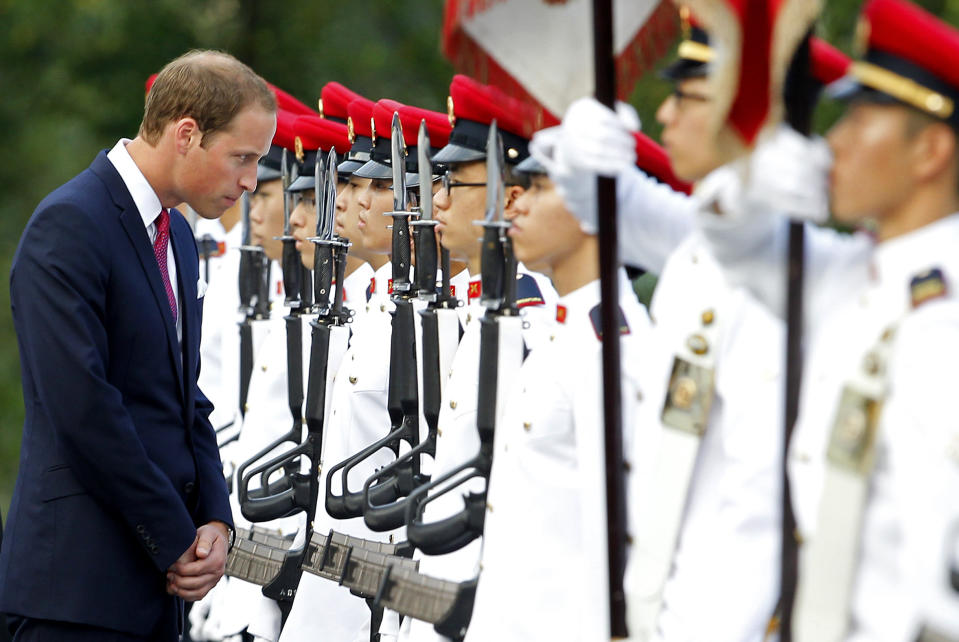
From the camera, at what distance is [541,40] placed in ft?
11.0

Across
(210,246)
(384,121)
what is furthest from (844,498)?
(210,246)

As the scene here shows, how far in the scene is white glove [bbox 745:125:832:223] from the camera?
2711 mm

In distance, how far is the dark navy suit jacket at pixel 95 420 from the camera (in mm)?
3850

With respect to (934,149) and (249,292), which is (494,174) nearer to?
(934,149)

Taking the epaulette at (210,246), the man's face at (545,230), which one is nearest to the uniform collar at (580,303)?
the man's face at (545,230)

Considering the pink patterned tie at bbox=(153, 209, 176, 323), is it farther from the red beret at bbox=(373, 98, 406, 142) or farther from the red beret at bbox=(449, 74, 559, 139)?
the red beret at bbox=(373, 98, 406, 142)

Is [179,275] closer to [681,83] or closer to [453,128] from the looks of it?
[453,128]

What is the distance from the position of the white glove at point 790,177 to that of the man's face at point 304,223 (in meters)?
3.55

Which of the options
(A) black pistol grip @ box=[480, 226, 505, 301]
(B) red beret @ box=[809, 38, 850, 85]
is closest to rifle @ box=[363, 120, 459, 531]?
(A) black pistol grip @ box=[480, 226, 505, 301]

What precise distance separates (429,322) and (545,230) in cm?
118

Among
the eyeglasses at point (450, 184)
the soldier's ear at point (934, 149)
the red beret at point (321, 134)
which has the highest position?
the red beret at point (321, 134)

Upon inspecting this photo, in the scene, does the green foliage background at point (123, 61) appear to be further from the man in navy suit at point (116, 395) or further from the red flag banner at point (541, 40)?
the red flag banner at point (541, 40)

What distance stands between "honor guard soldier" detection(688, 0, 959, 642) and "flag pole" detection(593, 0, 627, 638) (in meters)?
0.38

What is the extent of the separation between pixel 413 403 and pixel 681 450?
2036 mm
